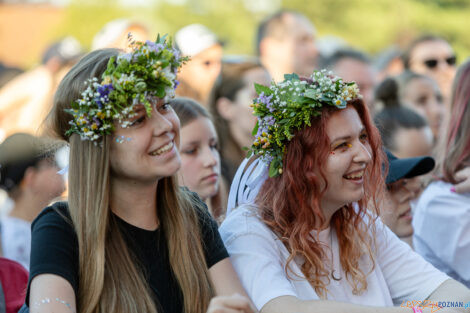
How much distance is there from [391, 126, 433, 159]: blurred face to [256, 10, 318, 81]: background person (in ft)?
9.59

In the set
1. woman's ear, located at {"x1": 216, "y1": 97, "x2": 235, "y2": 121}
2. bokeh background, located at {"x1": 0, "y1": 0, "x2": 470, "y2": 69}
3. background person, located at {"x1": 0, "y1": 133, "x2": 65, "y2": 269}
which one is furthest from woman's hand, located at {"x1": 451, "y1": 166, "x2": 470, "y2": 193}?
bokeh background, located at {"x1": 0, "y1": 0, "x2": 470, "y2": 69}

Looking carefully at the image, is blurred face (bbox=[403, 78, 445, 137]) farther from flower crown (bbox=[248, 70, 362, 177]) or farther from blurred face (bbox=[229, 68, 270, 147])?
flower crown (bbox=[248, 70, 362, 177])

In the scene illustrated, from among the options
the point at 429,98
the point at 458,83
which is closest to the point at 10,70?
the point at 429,98

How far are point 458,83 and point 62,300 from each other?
3.62 metres

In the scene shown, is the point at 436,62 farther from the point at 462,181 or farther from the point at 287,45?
the point at 462,181

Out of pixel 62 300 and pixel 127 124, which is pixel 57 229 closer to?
pixel 62 300

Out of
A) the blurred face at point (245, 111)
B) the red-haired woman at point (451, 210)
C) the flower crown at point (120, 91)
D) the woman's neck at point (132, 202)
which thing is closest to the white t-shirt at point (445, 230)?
the red-haired woman at point (451, 210)

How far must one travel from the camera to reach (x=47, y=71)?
8.57m

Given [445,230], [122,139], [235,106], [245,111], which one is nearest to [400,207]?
[445,230]

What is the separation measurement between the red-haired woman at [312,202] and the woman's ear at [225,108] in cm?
285

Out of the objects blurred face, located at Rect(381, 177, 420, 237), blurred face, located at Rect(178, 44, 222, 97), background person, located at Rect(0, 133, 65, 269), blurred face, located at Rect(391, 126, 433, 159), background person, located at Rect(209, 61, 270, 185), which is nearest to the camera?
blurred face, located at Rect(381, 177, 420, 237)

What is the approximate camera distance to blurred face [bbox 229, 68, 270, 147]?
6285 mm

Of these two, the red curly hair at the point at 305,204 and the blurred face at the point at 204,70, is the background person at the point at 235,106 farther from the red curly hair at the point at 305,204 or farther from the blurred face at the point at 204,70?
the red curly hair at the point at 305,204

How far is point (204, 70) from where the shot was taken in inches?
315
